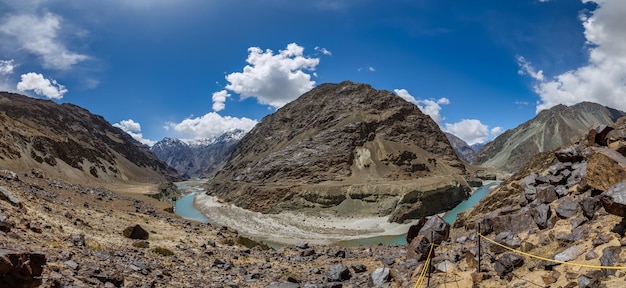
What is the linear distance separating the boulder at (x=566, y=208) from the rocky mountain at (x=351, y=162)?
56.2 metres

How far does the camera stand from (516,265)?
12250 mm

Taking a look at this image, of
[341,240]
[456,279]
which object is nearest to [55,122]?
[341,240]

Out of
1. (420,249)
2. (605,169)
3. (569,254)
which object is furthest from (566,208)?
(420,249)

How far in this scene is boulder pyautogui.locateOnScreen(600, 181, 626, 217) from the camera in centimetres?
1005

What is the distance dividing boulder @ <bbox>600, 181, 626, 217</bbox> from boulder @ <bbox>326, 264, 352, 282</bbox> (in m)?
12.0

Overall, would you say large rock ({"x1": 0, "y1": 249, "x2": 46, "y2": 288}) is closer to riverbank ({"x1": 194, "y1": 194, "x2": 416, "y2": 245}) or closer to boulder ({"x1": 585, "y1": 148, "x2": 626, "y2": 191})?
boulder ({"x1": 585, "y1": 148, "x2": 626, "y2": 191})

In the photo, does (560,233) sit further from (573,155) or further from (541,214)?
(573,155)

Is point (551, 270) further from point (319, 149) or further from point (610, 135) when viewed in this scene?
point (319, 149)

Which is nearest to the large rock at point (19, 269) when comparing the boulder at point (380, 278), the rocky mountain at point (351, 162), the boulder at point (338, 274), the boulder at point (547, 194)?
the boulder at point (338, 274)

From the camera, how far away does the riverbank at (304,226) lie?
58.9m

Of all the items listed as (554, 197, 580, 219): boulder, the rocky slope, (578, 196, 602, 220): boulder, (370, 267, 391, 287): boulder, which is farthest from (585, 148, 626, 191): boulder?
(370, 267, 391, 287): boulder

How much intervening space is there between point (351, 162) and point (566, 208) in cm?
9528

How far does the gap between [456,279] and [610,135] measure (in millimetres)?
9474

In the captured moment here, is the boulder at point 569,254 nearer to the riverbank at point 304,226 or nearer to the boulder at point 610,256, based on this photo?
the boulder at point 610,256
